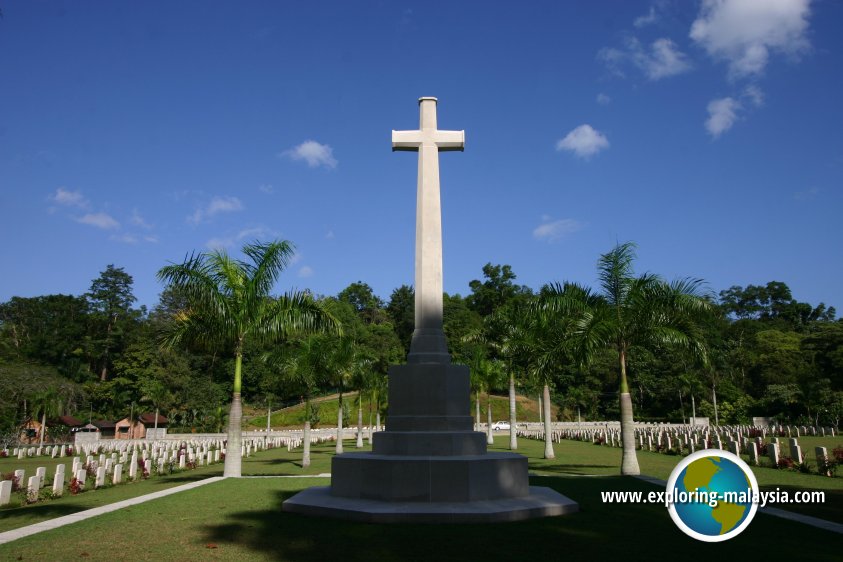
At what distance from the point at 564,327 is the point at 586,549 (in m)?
10.7

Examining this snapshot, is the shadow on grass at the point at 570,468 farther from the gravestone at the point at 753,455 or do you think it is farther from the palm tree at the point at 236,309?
the palm tree at the point at 236,309

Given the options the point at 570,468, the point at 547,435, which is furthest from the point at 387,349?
the point at 570,468

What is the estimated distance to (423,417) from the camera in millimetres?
10852

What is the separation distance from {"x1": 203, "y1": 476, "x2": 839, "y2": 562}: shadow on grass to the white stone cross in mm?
4144

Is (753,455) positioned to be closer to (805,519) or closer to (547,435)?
(547,435)

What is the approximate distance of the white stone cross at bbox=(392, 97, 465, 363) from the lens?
11.8 m

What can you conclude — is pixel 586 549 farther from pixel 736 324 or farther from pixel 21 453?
pixel 736 324

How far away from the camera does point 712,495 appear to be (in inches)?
296

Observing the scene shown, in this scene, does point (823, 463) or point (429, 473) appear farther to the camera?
point (823, 463)

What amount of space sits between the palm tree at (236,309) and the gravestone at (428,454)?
589 cm

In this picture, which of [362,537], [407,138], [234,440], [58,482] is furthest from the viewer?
[234,440]

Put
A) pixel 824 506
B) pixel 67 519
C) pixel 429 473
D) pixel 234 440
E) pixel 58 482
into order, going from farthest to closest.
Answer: pixel 234 440, pixel 58 482, pixel 824 506, pixel 429 473, pixel 67 519

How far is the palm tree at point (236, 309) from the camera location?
15969 mm

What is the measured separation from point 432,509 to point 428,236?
225 inches
